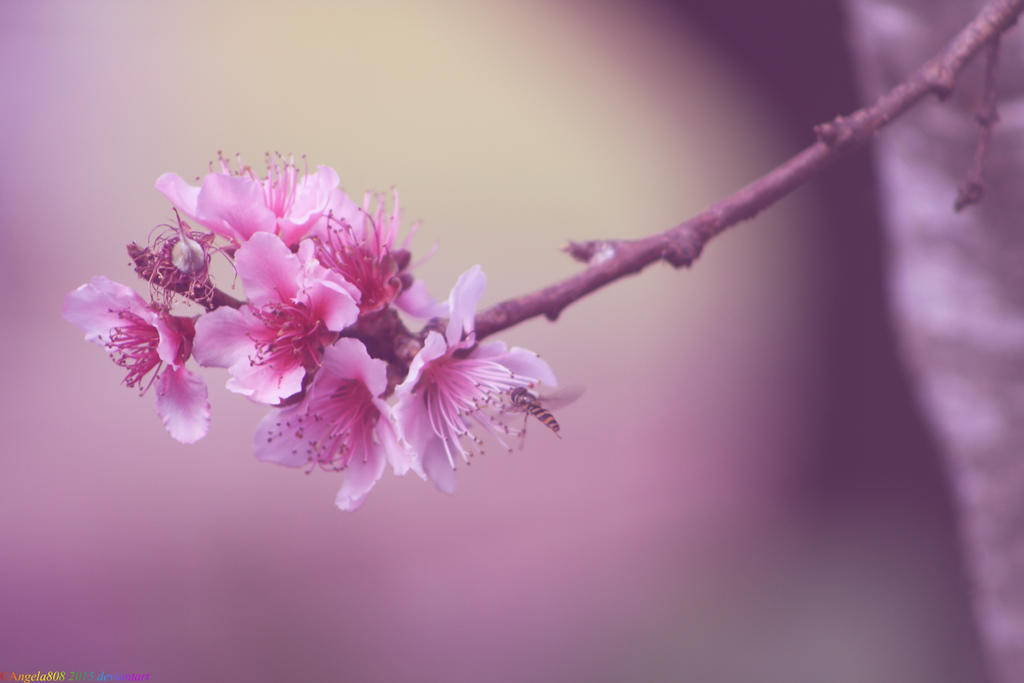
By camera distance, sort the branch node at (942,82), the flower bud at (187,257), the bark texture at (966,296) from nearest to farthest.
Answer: the flower bud at (187,257) → the branch node at (942,82) → the bark texture at (966,296)

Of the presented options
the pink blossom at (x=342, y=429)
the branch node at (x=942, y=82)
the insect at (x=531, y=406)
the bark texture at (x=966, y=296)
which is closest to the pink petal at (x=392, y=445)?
the pink blossom at (x=342, y=429)

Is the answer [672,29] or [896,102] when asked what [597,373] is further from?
[896,102]

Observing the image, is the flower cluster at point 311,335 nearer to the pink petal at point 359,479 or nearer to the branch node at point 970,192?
the pink petal at point 359,479

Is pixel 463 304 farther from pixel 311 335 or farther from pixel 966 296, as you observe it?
pixel 966 296

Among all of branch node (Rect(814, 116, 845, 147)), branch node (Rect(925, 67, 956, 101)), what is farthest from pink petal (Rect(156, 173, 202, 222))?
branch node (Rect(925, 67, 956, 101))

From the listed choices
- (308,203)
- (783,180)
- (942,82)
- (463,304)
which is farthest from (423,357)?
(942,82)

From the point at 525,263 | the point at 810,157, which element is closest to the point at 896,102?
the point at 810,157
